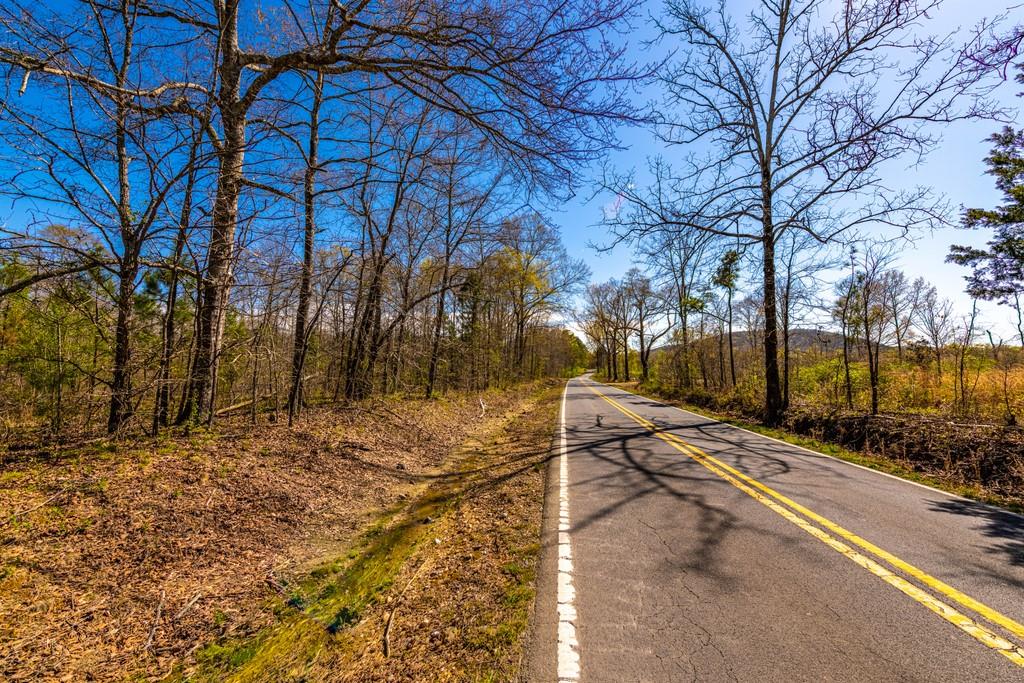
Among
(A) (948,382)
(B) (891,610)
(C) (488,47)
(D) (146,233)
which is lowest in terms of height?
(B) (891,610)

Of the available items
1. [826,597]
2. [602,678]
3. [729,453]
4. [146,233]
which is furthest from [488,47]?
[729,453]

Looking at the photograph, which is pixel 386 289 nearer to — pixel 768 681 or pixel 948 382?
pixel 768 681

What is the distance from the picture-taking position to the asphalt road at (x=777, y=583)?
2.19 metres

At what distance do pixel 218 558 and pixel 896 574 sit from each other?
20.3 feet

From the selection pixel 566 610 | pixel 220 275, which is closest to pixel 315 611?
pixel 566 610

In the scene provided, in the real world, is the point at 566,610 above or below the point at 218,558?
above

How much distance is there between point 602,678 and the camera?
2145mm

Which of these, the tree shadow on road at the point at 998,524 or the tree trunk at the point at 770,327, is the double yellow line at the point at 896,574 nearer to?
the tree shadow on road at the point at 998,524

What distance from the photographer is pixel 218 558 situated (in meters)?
4.00

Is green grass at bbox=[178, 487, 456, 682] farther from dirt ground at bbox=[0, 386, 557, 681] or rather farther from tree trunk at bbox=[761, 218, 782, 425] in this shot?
tree trunk at bbox=[761, 218, 782, 425]

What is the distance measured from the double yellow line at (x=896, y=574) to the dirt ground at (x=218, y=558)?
108 inches

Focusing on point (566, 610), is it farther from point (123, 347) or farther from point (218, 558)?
point (123, 347)

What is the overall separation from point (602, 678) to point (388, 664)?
4.62 feet

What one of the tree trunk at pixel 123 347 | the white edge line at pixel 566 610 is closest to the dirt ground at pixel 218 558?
the white edge line at pixel 566 610
